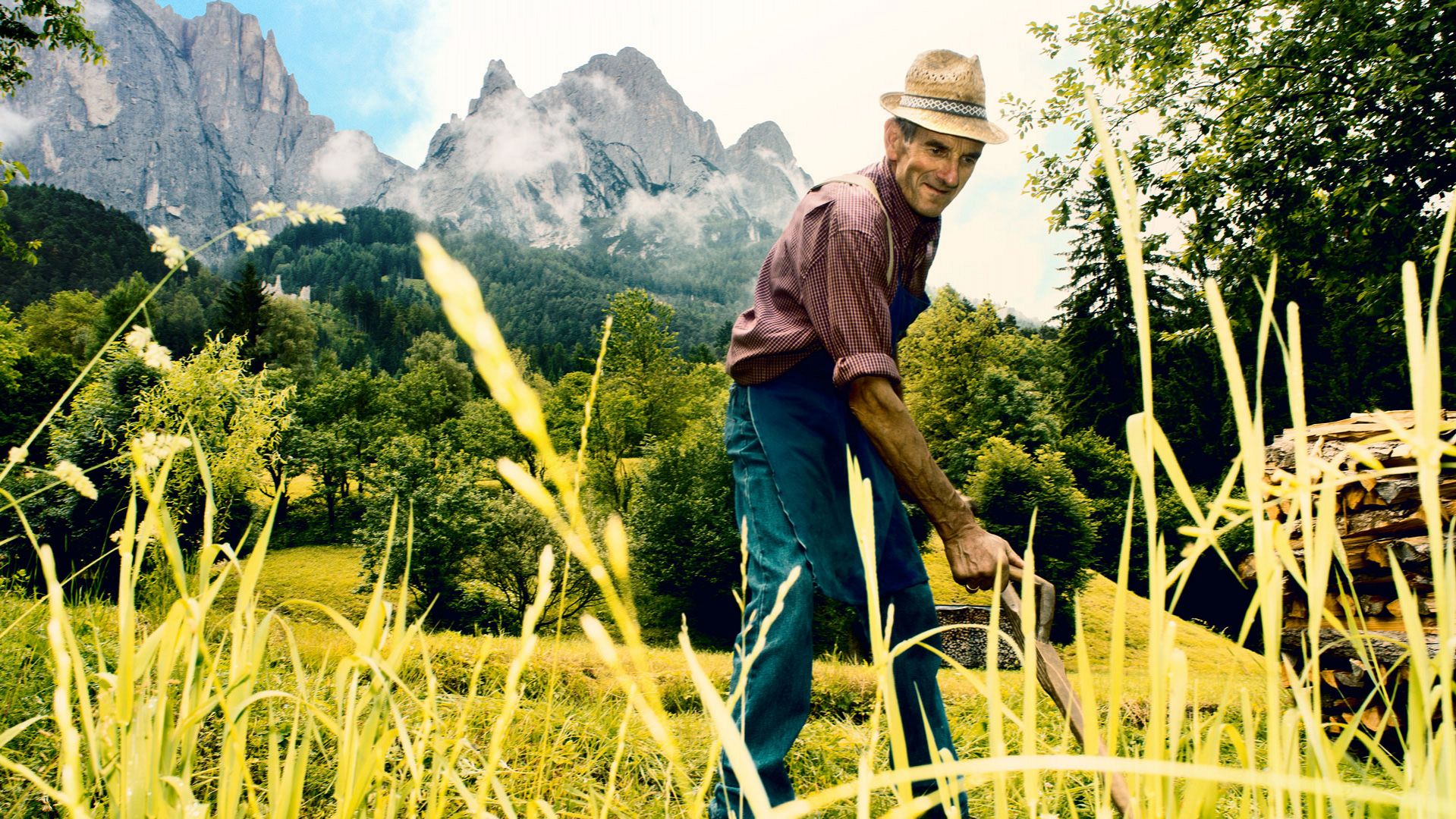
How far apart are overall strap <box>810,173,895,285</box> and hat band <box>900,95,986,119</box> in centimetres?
24

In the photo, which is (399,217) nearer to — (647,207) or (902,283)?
(647,207)

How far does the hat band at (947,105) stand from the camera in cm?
208

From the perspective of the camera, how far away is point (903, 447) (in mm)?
1950

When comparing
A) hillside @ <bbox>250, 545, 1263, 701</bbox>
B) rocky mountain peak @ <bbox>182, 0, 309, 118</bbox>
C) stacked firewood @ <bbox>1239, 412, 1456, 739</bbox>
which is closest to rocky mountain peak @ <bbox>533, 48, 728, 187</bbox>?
rocky mountain peak @ <bbox>182, 0, 309, 118</bbox>

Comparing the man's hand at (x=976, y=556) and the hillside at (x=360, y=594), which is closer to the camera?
the man's hand at (x=976, y=556)

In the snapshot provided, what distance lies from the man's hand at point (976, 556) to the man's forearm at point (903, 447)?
26mm

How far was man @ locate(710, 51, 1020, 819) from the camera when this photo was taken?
1.89m

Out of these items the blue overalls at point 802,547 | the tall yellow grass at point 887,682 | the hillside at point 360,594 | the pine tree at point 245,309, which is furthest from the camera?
the pine tree at point 245,309

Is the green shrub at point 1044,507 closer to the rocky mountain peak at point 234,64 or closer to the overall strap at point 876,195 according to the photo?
the overall strap at point 876,195

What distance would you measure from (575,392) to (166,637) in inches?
1394

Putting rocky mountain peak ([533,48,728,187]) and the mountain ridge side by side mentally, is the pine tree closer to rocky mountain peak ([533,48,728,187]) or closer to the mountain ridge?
the mountain ridge

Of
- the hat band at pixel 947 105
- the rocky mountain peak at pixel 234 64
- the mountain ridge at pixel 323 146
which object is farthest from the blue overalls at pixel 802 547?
the rocky mountain peak at pixel 234 64

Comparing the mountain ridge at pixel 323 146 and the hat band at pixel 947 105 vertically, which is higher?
the mountain ridge at pixel 323 146

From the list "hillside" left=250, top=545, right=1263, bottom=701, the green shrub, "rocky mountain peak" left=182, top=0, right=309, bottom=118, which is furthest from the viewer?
"rocky mountain peak" left=182, top=0, right=309, bottom=118
